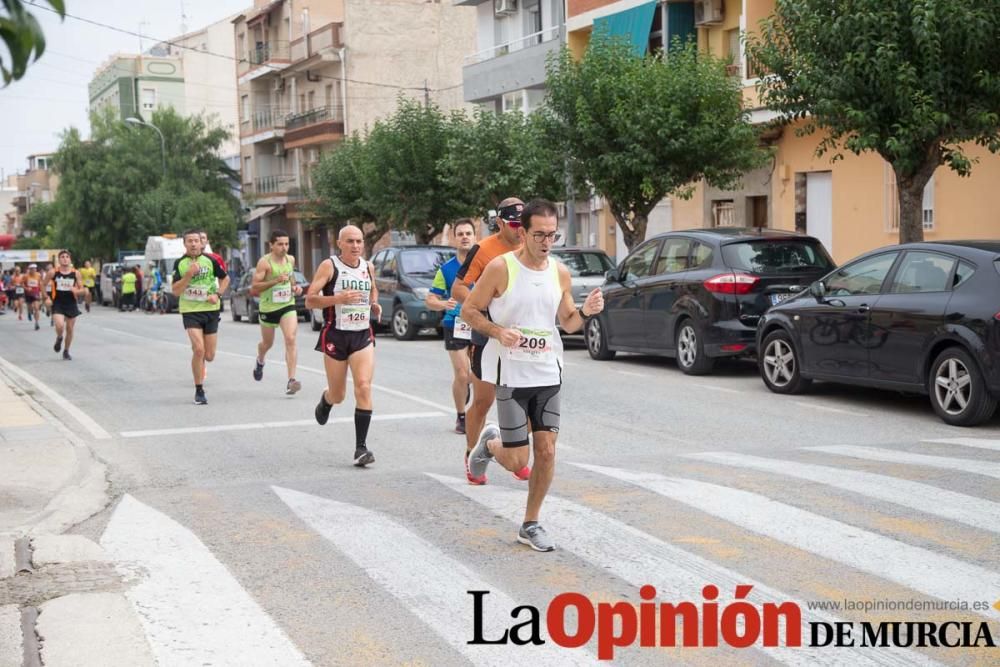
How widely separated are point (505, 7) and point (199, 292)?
25560 mm

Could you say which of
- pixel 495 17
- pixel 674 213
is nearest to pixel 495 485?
pixel 674 213

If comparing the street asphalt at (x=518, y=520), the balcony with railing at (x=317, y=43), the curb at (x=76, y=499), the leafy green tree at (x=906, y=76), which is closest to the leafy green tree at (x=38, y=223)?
the balcony with railing at (x=317, y=43)

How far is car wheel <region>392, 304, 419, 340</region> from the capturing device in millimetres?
23312

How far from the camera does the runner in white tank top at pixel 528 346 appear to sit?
6.45 meters

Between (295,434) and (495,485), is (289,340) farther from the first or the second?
(495,485)

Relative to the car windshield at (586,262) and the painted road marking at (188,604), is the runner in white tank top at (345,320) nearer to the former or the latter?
the painted road marking at (188,604)

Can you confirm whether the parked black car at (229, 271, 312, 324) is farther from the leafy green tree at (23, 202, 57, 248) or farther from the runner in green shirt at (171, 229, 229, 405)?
the leafy green tree at (23, 202, 57, 248)

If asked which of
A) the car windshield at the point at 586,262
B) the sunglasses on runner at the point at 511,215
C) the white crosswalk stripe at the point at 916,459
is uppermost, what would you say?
the sunglasses on runner at the point at 511,215

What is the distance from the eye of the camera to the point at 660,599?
18.0 feet

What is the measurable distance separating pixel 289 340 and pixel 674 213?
1828 centimetres

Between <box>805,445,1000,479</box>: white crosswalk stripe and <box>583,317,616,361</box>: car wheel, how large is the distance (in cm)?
804

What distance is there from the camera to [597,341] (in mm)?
17844

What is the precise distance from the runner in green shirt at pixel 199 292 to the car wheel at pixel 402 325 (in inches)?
358

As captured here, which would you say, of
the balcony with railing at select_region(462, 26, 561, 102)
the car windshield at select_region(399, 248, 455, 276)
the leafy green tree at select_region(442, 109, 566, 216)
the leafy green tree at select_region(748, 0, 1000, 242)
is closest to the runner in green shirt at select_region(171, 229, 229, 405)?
the leafy green tree at select_region(748, 0, 1000, 242)
